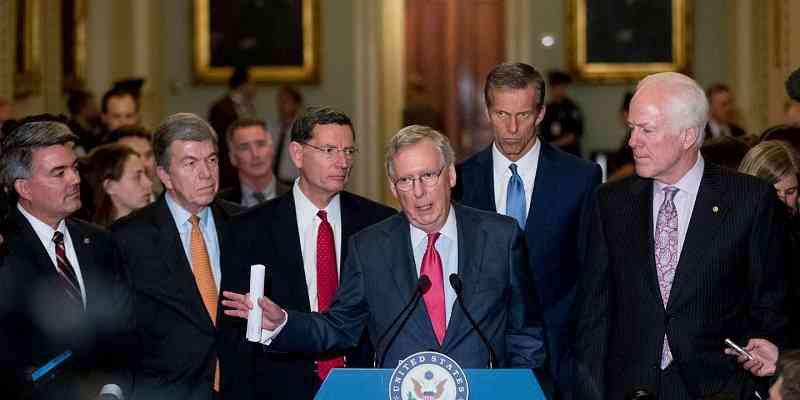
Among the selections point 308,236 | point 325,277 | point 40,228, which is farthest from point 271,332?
point 40,228

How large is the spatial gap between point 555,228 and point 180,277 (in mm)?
1426

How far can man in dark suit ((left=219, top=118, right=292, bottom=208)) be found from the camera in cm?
760

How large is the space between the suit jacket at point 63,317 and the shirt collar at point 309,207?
2.34 feet

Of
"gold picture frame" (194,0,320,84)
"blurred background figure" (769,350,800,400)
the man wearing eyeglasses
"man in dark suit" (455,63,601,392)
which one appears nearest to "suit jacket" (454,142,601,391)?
"man in dark suit" (455,63,601,392)

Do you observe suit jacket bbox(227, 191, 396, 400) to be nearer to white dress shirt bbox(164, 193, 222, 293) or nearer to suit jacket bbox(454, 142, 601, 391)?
white dress shirt bbox(164, 193, 222, 293)

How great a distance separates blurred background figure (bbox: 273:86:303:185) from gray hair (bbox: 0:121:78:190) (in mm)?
6828

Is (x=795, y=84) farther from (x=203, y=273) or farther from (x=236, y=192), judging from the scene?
(x=236, y=192)

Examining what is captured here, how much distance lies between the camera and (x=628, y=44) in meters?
15.5

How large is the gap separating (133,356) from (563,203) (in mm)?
1706

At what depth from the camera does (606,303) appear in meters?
4.39

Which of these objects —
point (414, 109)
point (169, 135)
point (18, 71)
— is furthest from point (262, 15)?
point (169, 135)

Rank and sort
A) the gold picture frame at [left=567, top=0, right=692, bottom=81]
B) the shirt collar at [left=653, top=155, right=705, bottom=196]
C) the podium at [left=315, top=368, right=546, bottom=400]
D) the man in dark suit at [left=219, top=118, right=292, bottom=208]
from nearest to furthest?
the podium at [left=315, top=368, right=546, bottom=400] < the shirt collar at [left=653, top=155, right=705, bottom=196] < the man in dark suit at [left=219, top=118, right=292, bottom=208] < the gold picture frame at [left=567, top=0, right=692, bottom=81]

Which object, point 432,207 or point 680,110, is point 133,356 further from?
point 680,110

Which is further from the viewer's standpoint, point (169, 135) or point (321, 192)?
point (169, 135)
